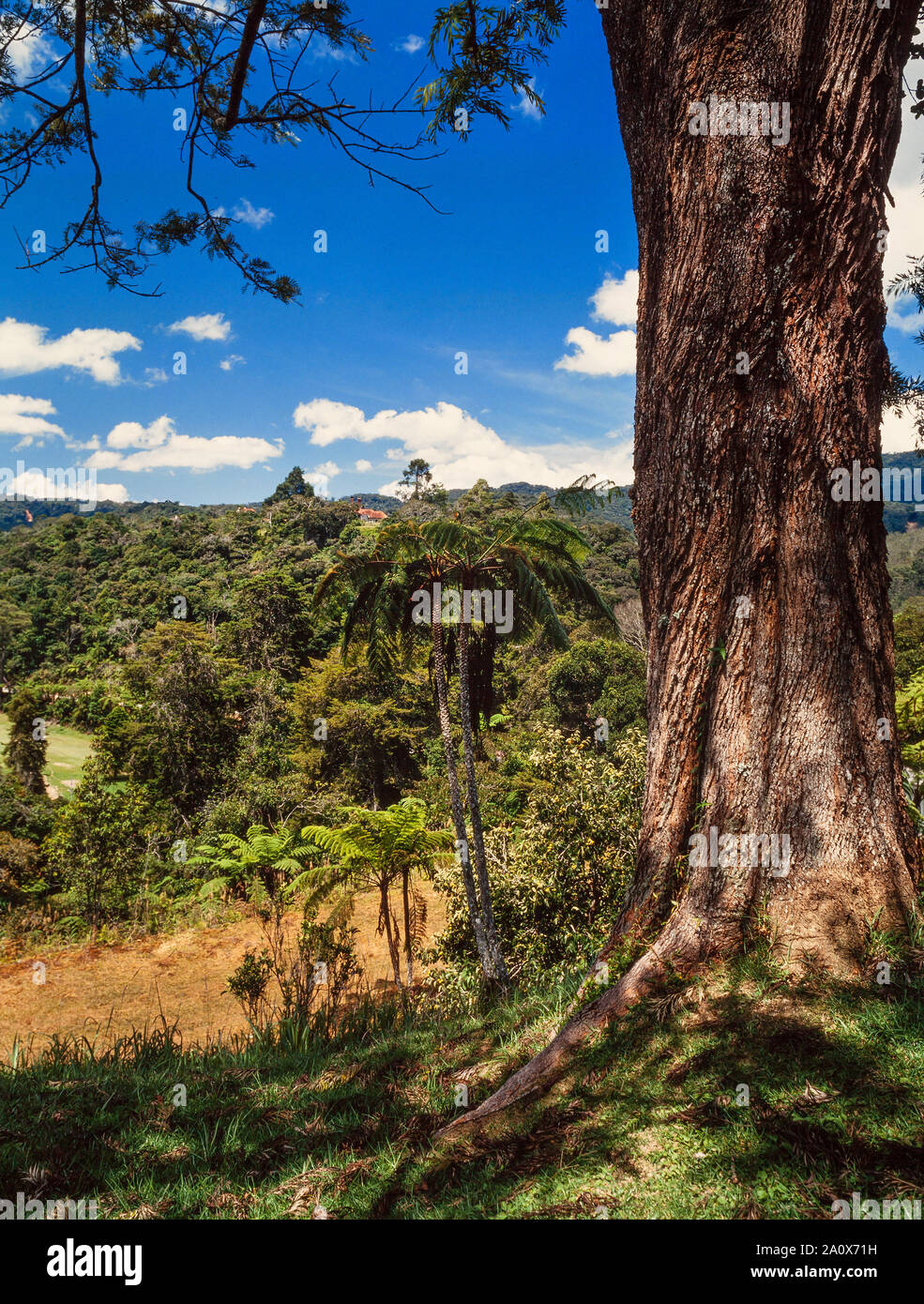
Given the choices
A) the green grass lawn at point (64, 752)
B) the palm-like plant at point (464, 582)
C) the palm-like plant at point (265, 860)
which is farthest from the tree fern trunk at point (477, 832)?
the green grass lawn at point (64, 752)

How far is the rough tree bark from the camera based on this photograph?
7.94 feet

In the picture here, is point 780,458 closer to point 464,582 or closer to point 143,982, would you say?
point 464,582

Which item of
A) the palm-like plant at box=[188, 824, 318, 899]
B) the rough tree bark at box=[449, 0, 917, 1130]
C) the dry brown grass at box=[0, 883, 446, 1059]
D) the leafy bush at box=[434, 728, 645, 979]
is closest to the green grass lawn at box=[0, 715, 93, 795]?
the palm-like plant at box=[188, 824, 318, 899]

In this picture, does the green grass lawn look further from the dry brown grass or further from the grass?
the grass

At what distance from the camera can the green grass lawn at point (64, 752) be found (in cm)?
3181

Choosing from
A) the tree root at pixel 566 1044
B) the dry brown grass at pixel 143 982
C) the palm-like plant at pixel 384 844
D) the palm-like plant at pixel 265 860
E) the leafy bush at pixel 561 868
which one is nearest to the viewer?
the tree root at pixel 566 1044

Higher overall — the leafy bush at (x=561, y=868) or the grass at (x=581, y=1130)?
the grass at (x=581, y=1130)

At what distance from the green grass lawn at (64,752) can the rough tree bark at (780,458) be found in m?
33.7

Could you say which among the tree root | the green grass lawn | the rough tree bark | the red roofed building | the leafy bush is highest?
the red roofed building

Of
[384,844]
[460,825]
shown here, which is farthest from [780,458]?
[384,844]

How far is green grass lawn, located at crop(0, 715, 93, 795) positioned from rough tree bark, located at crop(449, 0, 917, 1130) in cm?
3371

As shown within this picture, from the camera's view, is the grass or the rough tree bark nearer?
the grass

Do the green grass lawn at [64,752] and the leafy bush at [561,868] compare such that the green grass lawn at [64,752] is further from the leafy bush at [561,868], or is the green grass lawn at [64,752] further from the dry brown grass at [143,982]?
the leafy bush at [561,868]
